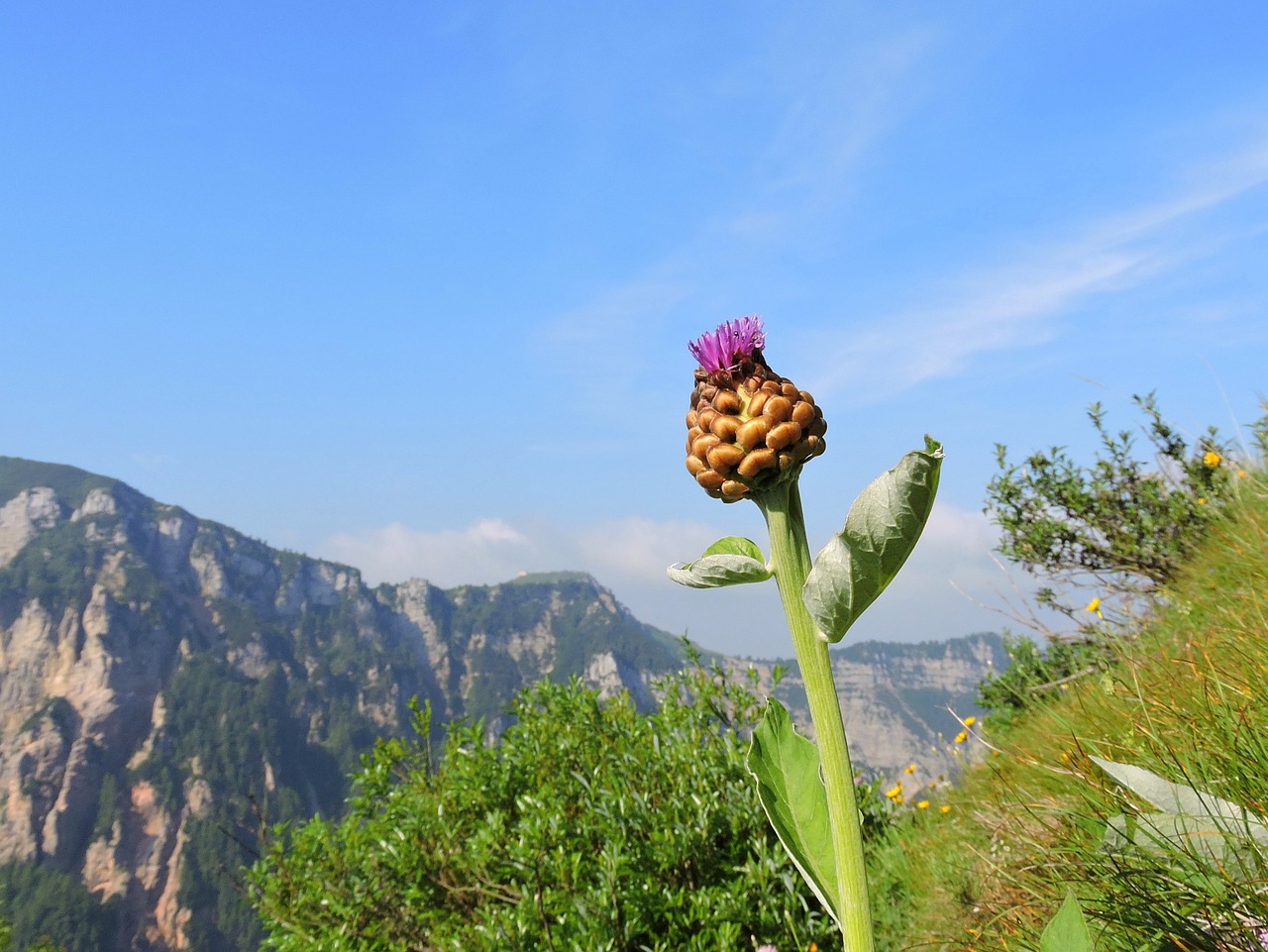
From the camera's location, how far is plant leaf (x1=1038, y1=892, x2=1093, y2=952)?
156 cm

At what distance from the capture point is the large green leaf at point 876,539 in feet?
3.95

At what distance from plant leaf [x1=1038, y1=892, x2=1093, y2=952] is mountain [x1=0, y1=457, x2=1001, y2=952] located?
101250 millimetres

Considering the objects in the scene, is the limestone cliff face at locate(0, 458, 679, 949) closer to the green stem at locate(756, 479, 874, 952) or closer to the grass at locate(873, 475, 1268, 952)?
the grass at locate(873, 475, 1268, 952)

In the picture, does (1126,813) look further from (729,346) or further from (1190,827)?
(729,346)

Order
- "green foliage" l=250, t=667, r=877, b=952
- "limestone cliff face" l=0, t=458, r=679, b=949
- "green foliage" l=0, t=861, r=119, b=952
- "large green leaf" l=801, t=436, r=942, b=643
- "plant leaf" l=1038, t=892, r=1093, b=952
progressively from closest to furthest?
"large green leaf" l=801, t=436, r=942, b=643 < "plant leaf" l=1038, t=892, r=1093, b=952 < "green foliage" l=250, t=667, r=877, b=952 < "green foliage" l=0, t=861, r=119, b=952 < "limestone cliff face" l=0, t=458, r=679, b=949

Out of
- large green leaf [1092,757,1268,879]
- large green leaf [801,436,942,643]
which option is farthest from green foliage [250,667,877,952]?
large green leaf [801,436,942,643]

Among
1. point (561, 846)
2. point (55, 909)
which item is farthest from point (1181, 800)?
point (55, 909)

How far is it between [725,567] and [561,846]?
355 cm

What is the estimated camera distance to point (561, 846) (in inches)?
173

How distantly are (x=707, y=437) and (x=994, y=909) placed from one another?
2732mm

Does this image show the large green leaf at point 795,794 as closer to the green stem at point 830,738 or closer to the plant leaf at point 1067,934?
the green stem at point 830,738

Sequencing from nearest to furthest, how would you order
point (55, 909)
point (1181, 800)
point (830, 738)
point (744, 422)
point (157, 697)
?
1. point (830, 738)
2. point (744, 422)
3. point (1181, 800)
4. point (55, 909)
5. point (157, 697)

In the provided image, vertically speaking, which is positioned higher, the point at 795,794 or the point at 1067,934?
the point at 795,794

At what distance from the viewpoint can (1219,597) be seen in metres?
4.56
